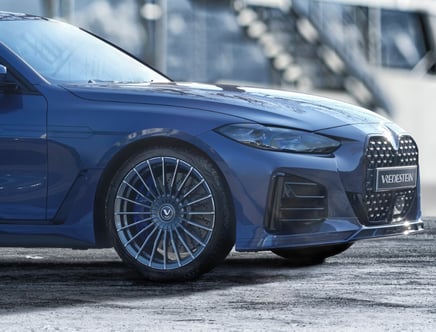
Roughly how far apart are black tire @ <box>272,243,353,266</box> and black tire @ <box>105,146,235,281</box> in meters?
1.17

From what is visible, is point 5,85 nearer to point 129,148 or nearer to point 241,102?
point 129,148

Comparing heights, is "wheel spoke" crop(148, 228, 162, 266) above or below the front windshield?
below

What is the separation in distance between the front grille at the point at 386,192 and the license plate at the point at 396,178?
0.9 inches

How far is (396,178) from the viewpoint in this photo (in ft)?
24.5

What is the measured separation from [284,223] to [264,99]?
0.75 m

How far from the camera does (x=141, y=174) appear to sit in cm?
719

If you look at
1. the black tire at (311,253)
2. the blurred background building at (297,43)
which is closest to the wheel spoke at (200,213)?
the black tire at (311,253)

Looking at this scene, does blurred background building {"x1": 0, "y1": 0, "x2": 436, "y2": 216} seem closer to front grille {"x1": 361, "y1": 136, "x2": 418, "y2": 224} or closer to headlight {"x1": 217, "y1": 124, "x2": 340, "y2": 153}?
front grille {"x1": 361, "y1": 136, "x2": 418, "y2": 224}

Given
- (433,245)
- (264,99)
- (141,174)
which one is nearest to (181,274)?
(141,174)

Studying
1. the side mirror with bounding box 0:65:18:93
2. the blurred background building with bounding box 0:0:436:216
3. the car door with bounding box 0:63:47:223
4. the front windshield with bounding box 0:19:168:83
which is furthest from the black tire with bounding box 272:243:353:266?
the blurred background building with bounding box 0:0:436:216

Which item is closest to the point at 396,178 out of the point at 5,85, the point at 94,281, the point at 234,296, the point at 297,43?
the point at 234,296

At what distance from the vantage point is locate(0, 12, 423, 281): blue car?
700cm

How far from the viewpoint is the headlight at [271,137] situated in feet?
22.9

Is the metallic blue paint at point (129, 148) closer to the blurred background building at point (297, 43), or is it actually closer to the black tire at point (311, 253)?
the black tire at point (311, 253)
